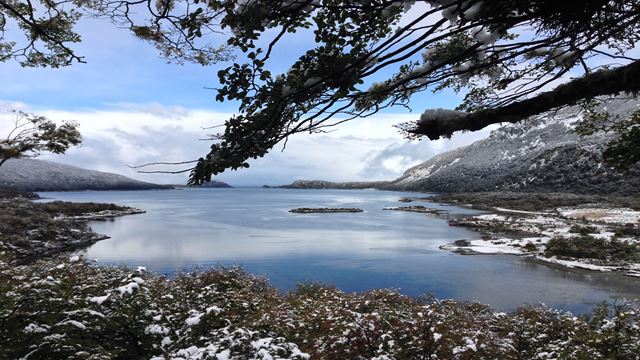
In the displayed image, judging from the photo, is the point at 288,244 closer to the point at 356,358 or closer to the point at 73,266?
the point at 73,266

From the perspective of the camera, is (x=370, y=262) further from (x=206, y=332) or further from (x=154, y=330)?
(x=154, y=330)

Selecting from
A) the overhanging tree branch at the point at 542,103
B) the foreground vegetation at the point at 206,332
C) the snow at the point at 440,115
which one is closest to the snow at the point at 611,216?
the foreground vegetation at the point at 206,332

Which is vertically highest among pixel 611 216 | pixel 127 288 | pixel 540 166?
pixel 540 166

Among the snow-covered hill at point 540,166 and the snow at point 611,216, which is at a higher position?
the snow-covered hill at point 540,166

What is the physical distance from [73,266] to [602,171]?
115795mm

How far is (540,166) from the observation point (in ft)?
420

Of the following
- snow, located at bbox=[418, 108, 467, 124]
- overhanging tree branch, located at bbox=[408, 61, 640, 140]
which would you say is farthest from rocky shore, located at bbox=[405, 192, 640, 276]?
snow, located at bbox=[418, 108, 467, 124]

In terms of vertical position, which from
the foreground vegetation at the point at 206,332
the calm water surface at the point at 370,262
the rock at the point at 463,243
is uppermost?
the foreground vegetation at the point at 206,332

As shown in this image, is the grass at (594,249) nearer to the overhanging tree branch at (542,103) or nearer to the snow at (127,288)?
the overhanging tree branch at (542,103)

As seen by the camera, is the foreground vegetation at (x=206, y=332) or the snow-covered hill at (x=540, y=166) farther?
the snow-covered hill at (x=540, y=166)

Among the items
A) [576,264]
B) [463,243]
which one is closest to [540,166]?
[463,243]

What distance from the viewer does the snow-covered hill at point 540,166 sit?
319 ft

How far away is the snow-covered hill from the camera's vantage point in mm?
97188

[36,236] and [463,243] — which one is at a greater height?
[36,236]
